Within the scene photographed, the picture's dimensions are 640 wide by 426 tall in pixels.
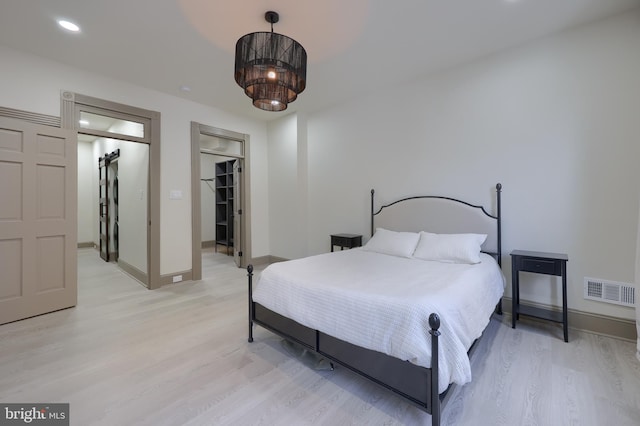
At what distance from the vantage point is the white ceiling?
2322 millimetres

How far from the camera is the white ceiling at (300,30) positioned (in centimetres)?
232

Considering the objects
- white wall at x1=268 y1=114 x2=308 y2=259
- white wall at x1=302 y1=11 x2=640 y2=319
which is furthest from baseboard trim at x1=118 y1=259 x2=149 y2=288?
white wall at x1=302 y1=11 x2=640 y2=319

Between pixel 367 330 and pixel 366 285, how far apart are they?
0.36 meters

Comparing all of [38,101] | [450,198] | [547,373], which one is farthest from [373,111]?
[38,101]

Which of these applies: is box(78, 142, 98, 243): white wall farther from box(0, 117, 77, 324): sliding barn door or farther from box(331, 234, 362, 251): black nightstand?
box(331, 234, 362, 251): black nightstand

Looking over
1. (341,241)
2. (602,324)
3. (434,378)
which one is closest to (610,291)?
(602,324)

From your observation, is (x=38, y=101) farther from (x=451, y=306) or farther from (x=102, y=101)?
(x=451, y=306)

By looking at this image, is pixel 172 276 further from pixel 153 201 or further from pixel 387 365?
pixel 387 365

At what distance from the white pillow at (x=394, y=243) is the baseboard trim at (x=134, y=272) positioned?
10.6 feet

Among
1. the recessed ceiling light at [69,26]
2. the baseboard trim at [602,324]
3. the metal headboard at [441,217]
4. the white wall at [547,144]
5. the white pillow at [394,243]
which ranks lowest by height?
the baseboard trim at [602,324]

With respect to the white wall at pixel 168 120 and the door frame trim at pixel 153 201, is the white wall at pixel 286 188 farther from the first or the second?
the door frame trim at pixel 153 201

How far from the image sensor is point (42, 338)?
2.53m

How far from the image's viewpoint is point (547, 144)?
107 inches

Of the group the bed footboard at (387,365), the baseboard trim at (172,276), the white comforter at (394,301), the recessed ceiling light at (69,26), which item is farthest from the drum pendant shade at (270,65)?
the baseboard trim at (172,276)
